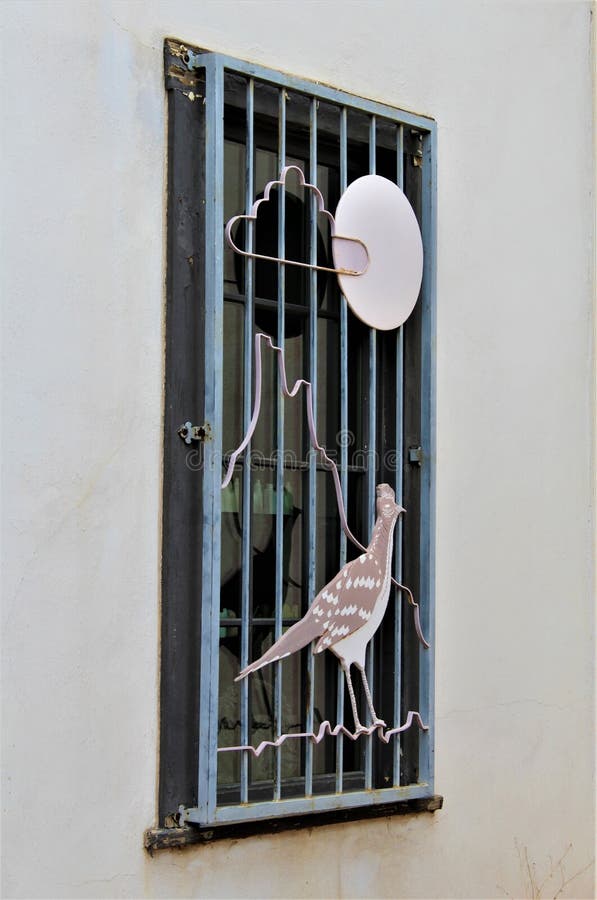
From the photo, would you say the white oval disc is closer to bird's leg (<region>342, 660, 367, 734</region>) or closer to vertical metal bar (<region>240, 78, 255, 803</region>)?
vertical metal bar (<region>240, 78, 255, 803</region>)

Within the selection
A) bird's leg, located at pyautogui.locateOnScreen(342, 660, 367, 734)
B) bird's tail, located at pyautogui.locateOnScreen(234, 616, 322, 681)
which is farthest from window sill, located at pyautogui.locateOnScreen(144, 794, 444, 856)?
bird's tail, located at pyautogui.locateOnScreen(234, 616, 322, 681)

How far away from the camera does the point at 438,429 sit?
4645 mm

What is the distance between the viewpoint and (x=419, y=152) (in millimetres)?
4570

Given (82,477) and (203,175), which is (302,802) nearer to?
(82,477)

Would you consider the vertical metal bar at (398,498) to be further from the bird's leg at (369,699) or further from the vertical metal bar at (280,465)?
the vertical metal bar at (280,465)

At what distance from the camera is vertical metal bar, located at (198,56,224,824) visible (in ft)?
12.3

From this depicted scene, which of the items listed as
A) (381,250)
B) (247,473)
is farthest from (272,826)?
(381,250)

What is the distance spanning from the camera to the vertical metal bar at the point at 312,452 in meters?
4.04

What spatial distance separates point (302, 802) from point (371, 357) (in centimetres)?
139

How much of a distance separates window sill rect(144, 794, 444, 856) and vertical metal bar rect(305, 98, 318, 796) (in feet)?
0.35

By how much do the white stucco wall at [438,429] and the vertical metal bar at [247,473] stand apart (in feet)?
0.79

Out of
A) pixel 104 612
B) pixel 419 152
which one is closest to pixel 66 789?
pixel 104 612

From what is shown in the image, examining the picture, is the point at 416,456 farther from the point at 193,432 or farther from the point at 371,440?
the point at 193,432

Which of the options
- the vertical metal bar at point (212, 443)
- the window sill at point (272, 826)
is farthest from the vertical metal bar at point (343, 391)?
the vertical metal bar at point (212, 443)
